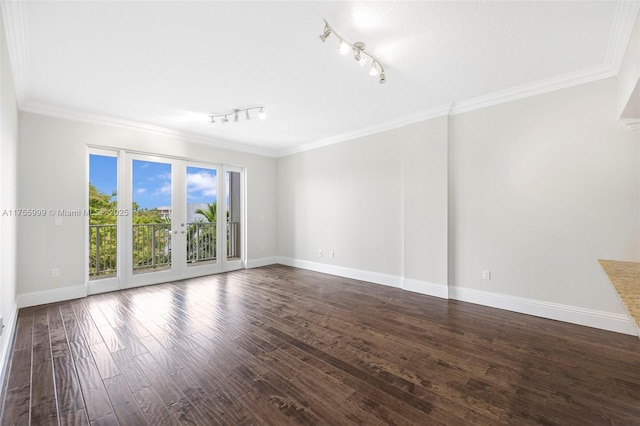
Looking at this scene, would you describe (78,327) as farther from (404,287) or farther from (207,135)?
(404,287)

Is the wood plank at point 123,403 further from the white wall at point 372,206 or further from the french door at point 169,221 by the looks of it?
the white wall at point 372,206

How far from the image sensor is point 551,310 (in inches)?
125

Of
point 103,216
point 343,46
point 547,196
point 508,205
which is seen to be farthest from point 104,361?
point 547,196

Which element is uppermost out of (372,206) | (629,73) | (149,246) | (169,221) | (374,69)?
(374,69)

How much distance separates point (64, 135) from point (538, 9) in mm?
5742

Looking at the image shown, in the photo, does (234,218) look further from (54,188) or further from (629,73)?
(629,73)

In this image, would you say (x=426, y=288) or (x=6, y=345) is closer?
(x=6, y=345)

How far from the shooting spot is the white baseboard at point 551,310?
111 inches

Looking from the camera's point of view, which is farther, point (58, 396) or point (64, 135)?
point (64, 135)

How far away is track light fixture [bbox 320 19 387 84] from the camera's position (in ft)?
7.32

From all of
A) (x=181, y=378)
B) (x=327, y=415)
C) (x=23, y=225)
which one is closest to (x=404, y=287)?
(x=327, y=415)

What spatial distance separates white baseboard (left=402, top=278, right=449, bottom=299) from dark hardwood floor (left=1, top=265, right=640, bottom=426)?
0.37 meters

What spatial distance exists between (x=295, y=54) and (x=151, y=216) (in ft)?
13.1

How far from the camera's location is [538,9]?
2.06 meters
